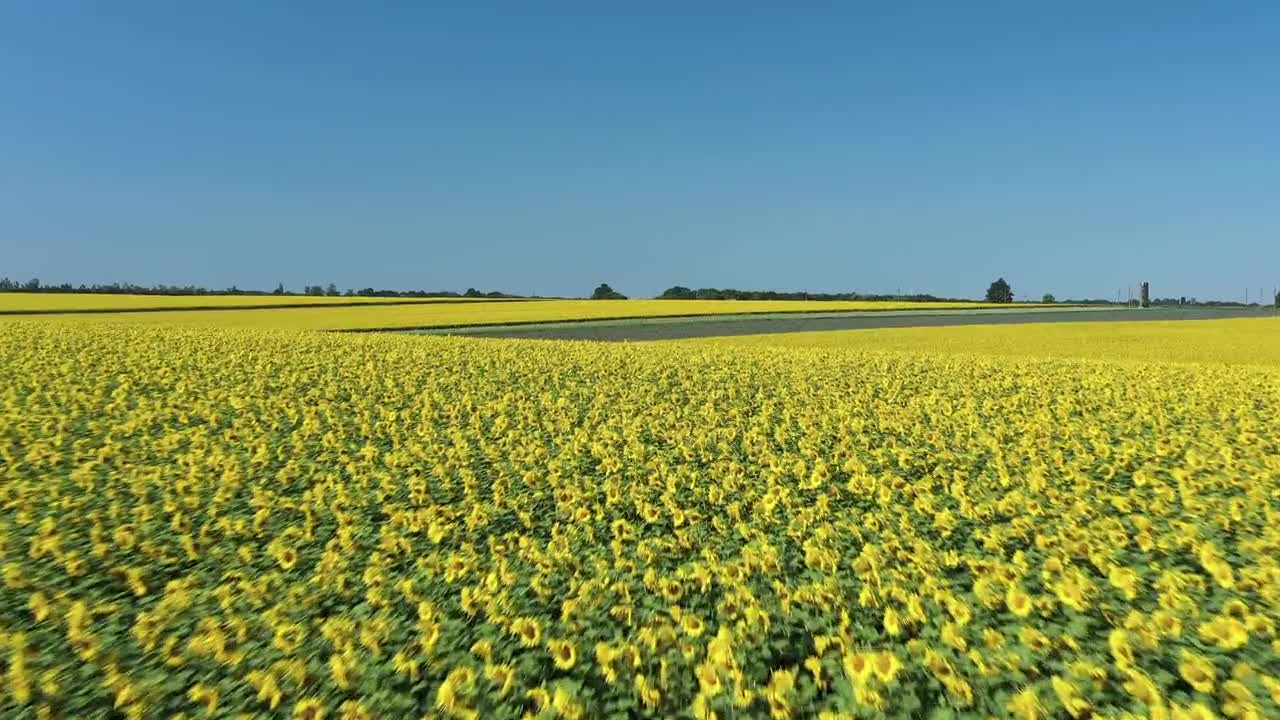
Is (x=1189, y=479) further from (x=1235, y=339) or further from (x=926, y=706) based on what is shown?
(x=1235, y=339)

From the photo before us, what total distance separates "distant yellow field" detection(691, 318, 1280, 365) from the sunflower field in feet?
57.8

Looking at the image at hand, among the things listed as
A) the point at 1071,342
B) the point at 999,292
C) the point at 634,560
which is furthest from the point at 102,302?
the point at 999,292

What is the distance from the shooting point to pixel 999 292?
131 meters

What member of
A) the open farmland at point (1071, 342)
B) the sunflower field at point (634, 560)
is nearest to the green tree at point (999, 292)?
the open farmland at point (1071, 342)

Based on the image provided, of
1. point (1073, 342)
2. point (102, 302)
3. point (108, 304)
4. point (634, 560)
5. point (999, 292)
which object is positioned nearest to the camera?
point (634, 560)

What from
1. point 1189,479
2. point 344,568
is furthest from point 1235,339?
point 344,568

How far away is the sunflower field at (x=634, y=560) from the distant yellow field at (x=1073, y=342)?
57.8 ft

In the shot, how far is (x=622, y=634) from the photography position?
4754 mm

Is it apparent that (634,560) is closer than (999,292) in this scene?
Yes

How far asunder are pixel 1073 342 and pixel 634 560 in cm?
3663

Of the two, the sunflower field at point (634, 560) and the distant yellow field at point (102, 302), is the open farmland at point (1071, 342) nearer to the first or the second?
the sunflower field at point (634, 560)

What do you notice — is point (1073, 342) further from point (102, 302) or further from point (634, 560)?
point (102, 302)

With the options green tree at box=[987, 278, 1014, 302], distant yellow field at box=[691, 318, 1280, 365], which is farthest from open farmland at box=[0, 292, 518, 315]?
green tree at box=[987, 278, 1014, 302]

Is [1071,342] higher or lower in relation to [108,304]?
lower
